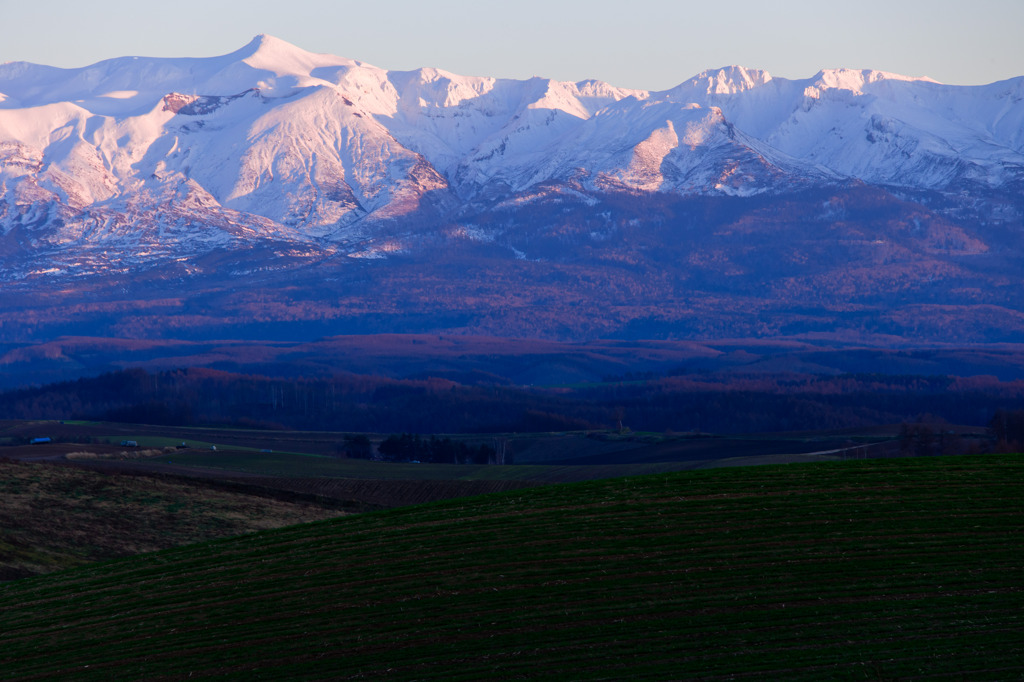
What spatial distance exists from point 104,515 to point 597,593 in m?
34.0

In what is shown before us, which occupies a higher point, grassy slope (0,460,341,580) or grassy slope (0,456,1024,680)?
grassy slope (0,456,1024,680)

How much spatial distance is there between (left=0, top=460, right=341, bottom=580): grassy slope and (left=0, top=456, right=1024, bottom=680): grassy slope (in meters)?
9.36

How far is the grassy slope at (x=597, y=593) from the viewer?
29125 millimetres

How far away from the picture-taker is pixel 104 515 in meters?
59.5

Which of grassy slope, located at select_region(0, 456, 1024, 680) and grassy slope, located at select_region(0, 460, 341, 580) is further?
grassy slope, located at select_region(0, 460, 341, 580)

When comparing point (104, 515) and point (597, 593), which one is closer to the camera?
point (597, 593)

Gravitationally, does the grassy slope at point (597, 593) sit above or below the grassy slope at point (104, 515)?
above

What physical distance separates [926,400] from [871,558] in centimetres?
16283

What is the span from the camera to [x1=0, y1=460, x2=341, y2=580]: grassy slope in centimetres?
5097

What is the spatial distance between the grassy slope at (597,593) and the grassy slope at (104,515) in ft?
30.7

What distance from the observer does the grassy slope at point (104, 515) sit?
50969mm

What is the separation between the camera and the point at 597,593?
1297 inches

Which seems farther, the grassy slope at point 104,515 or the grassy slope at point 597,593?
the grassy slope at point 104,515

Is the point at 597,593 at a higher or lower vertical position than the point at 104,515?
higher
